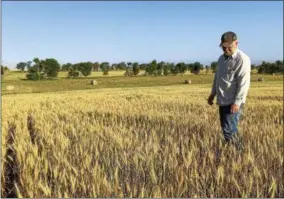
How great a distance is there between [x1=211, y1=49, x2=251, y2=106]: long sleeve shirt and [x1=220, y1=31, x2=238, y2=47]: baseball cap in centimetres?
27

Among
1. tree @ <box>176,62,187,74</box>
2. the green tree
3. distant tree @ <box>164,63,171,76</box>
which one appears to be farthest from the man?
distant tree @ <box>164,63,171,76</box>

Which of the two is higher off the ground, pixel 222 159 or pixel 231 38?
pixel 231 38

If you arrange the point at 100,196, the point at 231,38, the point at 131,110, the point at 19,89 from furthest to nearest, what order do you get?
the point at 19,89, the point at 131,110, the point at 231,38, the point at 100,196

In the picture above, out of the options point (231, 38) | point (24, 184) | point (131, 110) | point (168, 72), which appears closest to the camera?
point (24, 184)

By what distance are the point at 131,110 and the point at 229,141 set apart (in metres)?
5.44

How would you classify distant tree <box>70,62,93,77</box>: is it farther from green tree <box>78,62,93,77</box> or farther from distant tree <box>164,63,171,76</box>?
distant tree <box>164,63,171,76</box>

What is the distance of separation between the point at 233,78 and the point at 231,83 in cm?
7

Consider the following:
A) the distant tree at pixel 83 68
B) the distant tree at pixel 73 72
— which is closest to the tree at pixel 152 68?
the distant tree at pixel 83 68

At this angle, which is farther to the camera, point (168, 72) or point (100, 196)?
point (168, 72)

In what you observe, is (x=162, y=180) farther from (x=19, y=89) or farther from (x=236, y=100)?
(x=19, y=89)

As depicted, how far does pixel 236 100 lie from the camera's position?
18.9ft

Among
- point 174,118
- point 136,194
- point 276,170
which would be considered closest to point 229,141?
point 276,170

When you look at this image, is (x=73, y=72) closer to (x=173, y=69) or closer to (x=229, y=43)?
(x=173, y=69)

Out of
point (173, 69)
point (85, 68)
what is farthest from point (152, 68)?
point (85, 68)
